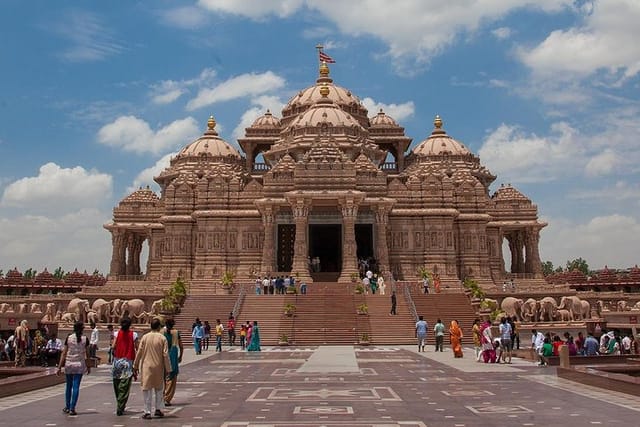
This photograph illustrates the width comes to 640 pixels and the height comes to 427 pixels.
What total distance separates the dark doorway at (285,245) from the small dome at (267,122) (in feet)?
75.4

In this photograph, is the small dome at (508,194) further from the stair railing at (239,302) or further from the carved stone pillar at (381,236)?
the stair railing at (239,302)

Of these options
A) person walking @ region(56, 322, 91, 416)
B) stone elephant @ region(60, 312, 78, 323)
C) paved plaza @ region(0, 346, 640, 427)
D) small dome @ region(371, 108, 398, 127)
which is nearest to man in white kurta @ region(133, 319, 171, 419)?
paved plaza @ region(0, 346, 640, 427)

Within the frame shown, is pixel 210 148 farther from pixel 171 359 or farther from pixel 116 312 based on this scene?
pixel 171 359

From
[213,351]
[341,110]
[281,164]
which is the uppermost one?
[341,110]

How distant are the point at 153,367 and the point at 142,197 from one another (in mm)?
59241


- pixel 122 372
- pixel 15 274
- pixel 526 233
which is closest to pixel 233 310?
pixel 122 372

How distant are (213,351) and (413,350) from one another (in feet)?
Answer: 30.2

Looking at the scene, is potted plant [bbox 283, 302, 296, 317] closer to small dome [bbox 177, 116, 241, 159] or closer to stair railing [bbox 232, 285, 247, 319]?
stair railing [bbox 232, 285, 247, 319]

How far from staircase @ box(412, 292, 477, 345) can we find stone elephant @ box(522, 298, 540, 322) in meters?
3.66

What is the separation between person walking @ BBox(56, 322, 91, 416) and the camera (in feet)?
45.3

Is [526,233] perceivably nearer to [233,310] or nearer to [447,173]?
[447,173]

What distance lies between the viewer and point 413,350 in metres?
32.4

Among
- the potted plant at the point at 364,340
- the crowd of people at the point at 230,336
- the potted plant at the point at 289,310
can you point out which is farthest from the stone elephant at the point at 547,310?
the crowd of people at the point at 230,336

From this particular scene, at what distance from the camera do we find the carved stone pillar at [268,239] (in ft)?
183
